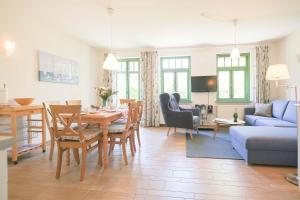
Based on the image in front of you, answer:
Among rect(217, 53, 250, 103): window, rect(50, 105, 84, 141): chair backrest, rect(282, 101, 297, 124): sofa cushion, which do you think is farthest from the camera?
rect(217, 53, 250, 103): window

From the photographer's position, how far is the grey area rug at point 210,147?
10.7ft

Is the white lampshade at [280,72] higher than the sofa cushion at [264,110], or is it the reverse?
the white lampshade at [280,72]

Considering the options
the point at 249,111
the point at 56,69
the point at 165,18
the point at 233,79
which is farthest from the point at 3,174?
the point at 233,79

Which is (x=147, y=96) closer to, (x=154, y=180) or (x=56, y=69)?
(x=56, y=69)

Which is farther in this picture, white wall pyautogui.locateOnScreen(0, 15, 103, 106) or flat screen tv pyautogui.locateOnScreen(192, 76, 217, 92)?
flat screen tv pyautogui.locateOnScreen(192, 76, 217, 92)

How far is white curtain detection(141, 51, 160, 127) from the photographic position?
6.18 m

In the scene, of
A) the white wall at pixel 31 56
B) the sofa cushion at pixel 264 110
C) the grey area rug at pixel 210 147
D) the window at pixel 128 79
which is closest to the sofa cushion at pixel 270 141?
the grey area rug at pixel 210 147

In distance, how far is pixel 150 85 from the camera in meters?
6.20

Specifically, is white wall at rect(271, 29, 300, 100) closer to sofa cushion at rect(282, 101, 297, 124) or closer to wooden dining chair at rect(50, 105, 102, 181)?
sofa cushion at rect(282, 101, 297, 124)

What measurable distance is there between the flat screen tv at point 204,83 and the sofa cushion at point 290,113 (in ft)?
6.29

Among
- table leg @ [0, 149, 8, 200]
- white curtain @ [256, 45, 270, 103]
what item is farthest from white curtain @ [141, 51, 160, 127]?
table leg @ [0, 149, 8, 200]

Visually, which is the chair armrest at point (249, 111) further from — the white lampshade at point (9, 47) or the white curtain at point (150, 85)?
the white lampshade at point (9, 47)

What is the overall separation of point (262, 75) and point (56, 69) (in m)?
5.42

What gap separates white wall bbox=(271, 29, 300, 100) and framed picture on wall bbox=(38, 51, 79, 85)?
5.25 meters
